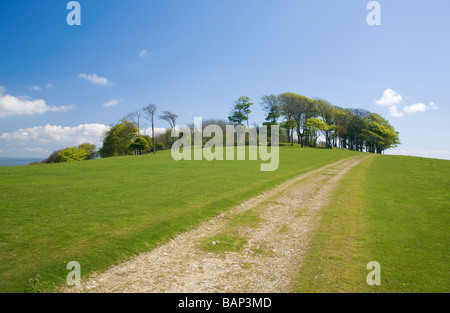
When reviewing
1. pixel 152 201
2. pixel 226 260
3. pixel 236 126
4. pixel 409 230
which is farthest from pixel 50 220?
pixel 236 126

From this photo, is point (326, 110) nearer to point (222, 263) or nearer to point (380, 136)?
point (380, 136)

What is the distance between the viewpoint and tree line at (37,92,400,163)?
223 feet

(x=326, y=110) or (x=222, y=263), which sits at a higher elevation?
(x=326, y=110)

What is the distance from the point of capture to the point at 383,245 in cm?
841

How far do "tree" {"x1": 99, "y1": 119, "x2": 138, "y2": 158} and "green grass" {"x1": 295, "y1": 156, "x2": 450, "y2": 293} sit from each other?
6373cm

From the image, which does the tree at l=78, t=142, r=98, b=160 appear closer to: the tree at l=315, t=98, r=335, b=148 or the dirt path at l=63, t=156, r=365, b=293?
the dirt path at l=63, t=156, r=365, b=293

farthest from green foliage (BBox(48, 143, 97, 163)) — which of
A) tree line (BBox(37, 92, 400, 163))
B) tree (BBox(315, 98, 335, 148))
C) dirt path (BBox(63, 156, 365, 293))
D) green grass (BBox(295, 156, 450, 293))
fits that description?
tree (BBox(315, 98, 335, 148))

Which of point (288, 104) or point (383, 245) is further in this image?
point (288, 104)

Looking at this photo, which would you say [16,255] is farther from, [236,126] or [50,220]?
[236,126]

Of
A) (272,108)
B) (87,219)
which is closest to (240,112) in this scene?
(272,108)

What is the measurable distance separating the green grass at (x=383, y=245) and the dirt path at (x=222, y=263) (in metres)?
0.67

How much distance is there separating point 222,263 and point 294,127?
81.2 metres

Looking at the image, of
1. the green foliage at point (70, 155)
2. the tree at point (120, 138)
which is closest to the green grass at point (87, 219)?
the tree at point (120, 138)
